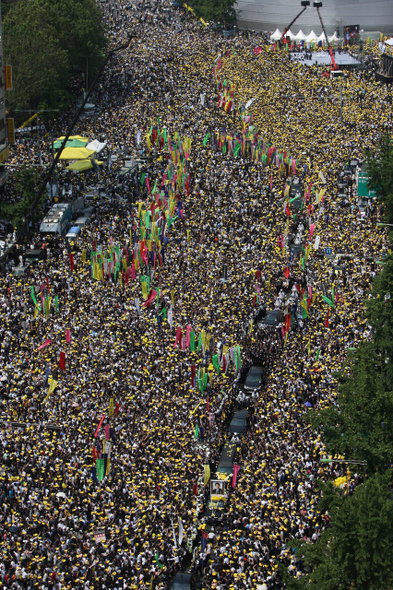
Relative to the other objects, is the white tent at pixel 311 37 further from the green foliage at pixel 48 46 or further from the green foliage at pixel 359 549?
the green foliage at pixel 359 549

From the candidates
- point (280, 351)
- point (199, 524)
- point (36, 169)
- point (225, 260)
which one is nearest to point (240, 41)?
point (36, 169)

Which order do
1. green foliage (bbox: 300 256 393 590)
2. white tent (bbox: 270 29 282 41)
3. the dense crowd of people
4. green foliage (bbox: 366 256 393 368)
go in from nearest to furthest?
green foliage (bbox: 300 256 393 590), the dense crowd of people, green foliage (bbox: 366 256 393 368), white tent (bbox: 270 29 282 41)

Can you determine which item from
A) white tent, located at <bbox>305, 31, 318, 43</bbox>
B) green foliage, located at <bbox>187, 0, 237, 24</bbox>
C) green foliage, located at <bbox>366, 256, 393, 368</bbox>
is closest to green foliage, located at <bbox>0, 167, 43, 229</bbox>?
green foliage, located at <bbox>366, 256, 393, 368</bbox>

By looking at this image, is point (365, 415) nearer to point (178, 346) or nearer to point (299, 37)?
point (178, 346)

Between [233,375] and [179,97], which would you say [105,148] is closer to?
[179,97]

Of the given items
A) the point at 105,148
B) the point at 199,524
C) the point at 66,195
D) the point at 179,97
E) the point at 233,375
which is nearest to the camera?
the point at 199,524

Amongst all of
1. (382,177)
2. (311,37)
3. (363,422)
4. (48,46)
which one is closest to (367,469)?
(363,422)

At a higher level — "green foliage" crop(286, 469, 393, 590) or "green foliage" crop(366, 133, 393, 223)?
"green foliage" crop(366, 133, 393, 223)

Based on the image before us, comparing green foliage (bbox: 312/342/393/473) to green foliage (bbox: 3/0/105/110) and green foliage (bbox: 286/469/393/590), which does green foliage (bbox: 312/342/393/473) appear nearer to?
green foliage (bbox: 286/469/393/590)
